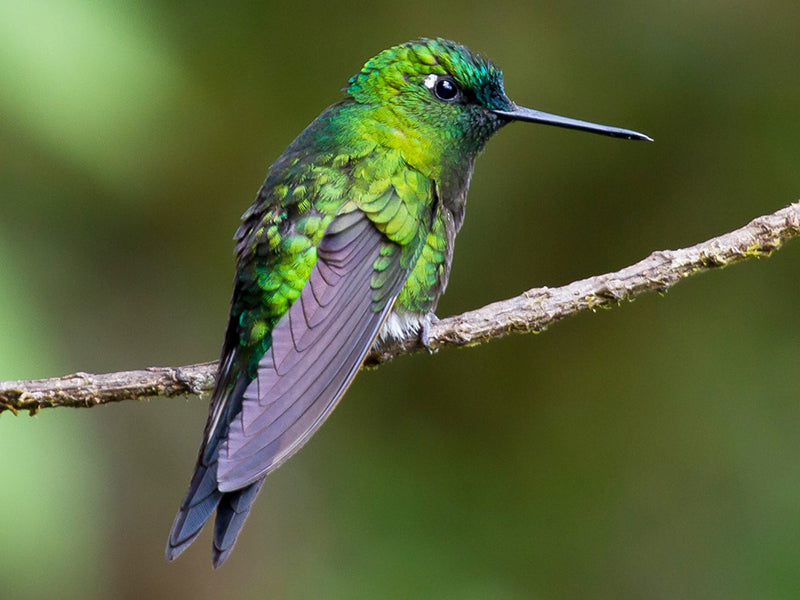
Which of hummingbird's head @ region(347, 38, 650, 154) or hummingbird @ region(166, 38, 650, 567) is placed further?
hummingbird's head @ region(347, 38, 650, 154)

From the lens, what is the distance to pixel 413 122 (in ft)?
11.1

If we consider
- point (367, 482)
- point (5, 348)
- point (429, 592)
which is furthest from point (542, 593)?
point (5, 348)

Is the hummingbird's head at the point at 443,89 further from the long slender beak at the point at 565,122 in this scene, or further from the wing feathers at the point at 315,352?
the wing feathers at the point at 315,352

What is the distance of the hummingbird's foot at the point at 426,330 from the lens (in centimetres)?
304

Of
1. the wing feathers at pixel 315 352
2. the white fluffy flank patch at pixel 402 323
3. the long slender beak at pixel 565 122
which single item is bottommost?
the wing feathers at pixel 315 352

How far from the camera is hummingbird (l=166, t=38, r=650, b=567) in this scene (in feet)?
8.64

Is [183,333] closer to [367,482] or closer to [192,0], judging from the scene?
[367,482]

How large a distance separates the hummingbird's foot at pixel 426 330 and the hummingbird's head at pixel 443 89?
2.10 ft

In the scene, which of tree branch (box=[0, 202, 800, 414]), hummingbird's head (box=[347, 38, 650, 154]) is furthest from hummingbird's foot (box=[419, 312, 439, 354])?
hummingbird's head (box=[347, 38, 650, 154])

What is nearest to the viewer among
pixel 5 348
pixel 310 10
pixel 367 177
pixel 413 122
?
pixel 5 348

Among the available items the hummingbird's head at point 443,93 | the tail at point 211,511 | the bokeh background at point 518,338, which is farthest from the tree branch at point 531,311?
the bokeh background at point 518,338

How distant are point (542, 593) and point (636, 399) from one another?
111 centimetres

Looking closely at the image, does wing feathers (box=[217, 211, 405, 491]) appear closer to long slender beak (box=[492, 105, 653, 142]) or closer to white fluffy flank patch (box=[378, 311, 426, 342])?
white fluffy flank patch (box=[378, 311, 426, 342])

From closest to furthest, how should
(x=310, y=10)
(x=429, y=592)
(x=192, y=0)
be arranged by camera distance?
1. (x=429, y=592)
2. (x=192, y=0)
3. (x=310, y=10)
